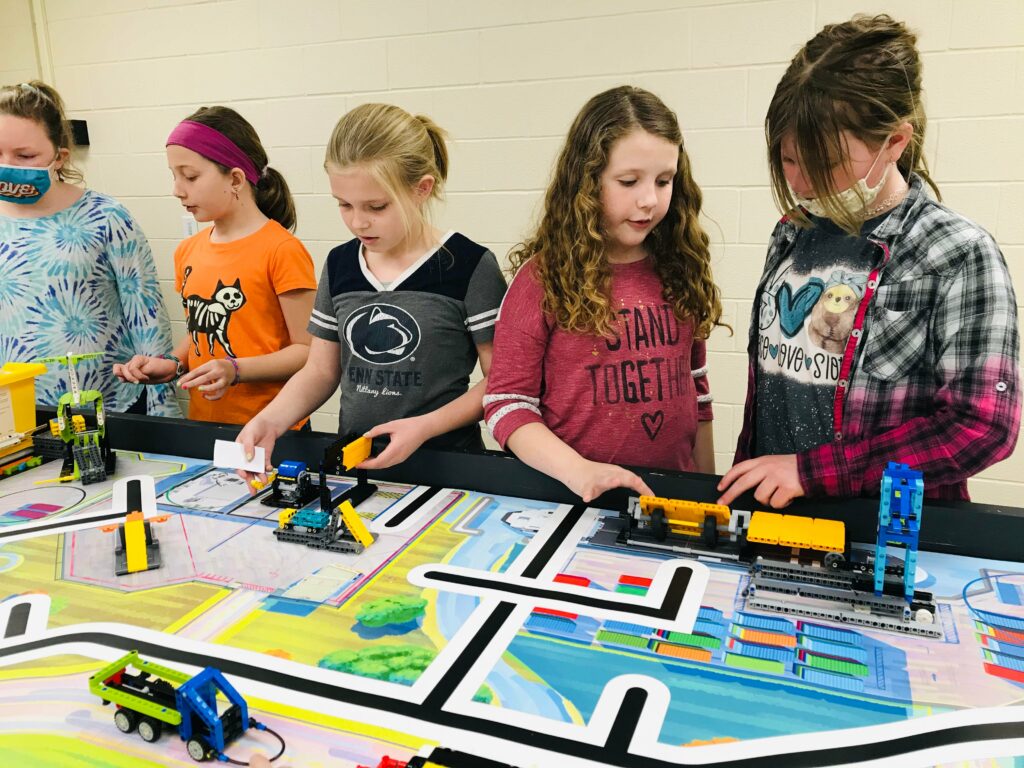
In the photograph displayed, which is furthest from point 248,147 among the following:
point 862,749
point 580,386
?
point 862,749

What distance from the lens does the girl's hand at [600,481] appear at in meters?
1.07

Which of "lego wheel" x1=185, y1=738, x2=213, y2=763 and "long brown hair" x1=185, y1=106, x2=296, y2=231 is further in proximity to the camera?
"long brown hair" x1=185, y1=106, x2=296, y2=231

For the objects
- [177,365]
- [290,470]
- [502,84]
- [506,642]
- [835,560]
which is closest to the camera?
[506,642]

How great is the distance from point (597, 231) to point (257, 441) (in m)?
0.66

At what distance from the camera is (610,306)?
125 cm

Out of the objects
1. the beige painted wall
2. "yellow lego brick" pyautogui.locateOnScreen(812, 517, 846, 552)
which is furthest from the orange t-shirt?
"yellow lego brick" pyautogui.locateOnScreen(812, 517, 846, 552)

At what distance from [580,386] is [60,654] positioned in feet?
2.58

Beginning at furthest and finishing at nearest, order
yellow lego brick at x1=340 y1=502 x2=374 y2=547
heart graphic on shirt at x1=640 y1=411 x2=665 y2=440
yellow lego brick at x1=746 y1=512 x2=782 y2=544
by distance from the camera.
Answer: heart graphic on shirt at x1=640 y1=411 x2=665 y2=440 → yellow lego brick at x1=340 y1=502 x2=374 y2=547 → yellow lego brick at x1=746 y1=512 x2=782 y2=544

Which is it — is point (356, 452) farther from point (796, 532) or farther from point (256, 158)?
point (256, 158)

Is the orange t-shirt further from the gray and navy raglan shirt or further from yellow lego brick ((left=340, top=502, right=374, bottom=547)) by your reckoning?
yellow lego brick ((left=340, top=502, right=374, bottom=547))

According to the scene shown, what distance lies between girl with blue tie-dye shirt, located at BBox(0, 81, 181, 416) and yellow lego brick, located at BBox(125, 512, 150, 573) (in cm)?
92

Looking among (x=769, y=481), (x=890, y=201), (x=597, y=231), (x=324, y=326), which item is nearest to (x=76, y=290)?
(x=324, y=326)

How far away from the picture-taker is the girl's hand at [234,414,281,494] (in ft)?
4.10

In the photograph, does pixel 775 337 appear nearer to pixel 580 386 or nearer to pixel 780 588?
pixel 580 386
